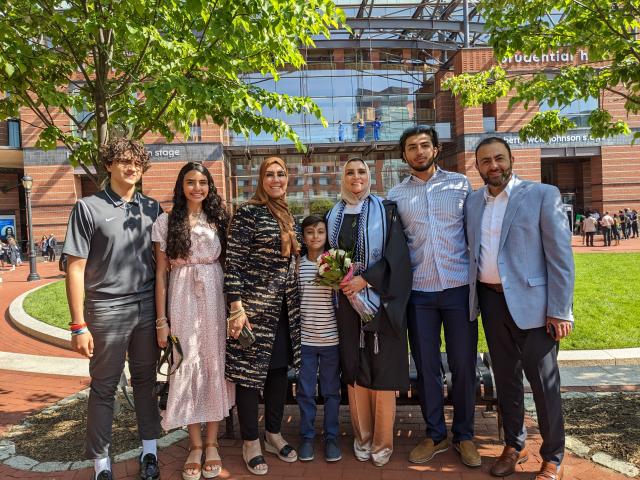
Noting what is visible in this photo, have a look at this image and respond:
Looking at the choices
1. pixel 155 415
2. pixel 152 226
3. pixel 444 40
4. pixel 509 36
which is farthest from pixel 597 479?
pixel 444 40

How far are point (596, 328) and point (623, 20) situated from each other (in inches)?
181

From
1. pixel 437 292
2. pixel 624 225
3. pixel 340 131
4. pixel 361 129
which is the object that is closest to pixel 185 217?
pixel 437 292

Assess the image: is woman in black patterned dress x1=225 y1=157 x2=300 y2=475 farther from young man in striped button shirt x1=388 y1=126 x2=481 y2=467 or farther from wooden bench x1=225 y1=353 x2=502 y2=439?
young man in striped button shirt x1=388 y1=126 x2=481 y2=467

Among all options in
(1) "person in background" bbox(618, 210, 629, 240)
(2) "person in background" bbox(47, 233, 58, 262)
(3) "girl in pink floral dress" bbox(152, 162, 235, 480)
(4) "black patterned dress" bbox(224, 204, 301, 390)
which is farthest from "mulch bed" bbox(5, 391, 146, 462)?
(1) "person in background" bbox(618, 210, 629, 240)

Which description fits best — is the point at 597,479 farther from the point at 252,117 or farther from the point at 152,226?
the point at 252,117

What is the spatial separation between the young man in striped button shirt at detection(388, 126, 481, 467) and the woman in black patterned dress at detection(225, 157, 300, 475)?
927 mm

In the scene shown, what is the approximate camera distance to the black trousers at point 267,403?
361cm

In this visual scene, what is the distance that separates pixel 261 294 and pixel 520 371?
195 centimetres

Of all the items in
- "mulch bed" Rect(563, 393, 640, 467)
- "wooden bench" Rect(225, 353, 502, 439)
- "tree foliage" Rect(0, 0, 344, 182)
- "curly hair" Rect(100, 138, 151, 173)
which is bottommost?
"mulch bed" Rect(563, 393, 640, 467)

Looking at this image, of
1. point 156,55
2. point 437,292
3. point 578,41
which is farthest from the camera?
point 156,55

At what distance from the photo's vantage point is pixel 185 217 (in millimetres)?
3498

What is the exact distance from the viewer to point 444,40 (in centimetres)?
3338

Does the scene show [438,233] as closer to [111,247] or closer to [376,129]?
[111,247]

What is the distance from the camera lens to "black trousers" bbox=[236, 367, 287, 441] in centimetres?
361
